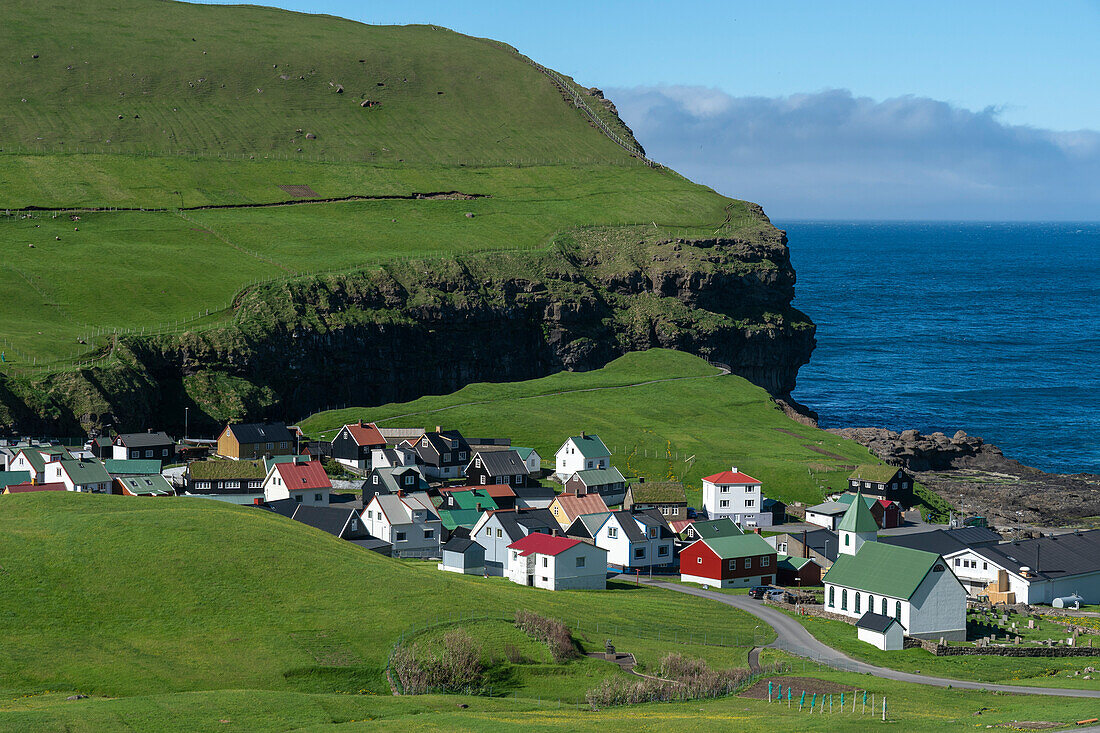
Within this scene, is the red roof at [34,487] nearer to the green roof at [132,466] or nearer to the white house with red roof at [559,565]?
the green roof at [132,466]

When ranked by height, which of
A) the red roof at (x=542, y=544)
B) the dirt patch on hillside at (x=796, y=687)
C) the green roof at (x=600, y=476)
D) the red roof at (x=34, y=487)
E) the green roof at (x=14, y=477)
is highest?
the green roof at (x=14, y=477)

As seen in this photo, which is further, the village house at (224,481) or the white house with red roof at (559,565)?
the village house at (224,481)

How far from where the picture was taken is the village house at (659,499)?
119000 mm

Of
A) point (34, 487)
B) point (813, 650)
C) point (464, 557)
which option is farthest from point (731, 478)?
point (34, 487)

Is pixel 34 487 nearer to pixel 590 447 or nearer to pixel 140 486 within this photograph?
pixel 140 486

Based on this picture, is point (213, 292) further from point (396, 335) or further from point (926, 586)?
point (926, 586)

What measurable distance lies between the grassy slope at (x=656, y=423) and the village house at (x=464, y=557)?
→ 36592 mm

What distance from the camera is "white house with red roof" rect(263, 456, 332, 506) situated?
117 metres

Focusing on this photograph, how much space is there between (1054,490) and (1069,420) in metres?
52.3

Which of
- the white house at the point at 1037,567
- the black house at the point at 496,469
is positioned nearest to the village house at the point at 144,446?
the black house at the point at 496,469

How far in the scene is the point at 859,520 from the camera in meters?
109

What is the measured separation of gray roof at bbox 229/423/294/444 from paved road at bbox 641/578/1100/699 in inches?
2152

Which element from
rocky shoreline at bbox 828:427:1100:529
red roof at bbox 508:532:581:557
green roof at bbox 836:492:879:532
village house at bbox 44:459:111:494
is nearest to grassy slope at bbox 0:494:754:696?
red roof at bbox 508:532:581:557

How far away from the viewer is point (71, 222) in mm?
187750
